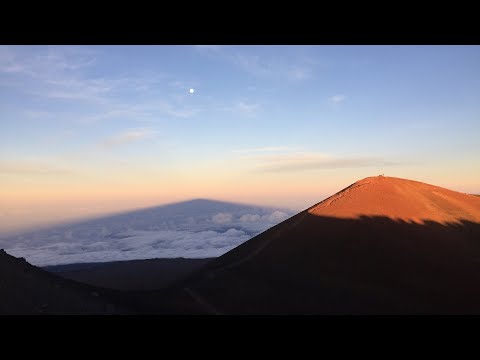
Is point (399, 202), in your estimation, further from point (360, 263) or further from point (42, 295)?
point (42, 295)

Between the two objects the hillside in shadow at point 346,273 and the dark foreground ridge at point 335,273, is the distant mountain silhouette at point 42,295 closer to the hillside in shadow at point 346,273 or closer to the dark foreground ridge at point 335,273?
the dark foreground ridge at point 335,273

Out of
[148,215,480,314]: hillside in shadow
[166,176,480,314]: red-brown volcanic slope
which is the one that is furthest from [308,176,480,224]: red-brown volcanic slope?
[148,215,480,314]: hillside in shadow

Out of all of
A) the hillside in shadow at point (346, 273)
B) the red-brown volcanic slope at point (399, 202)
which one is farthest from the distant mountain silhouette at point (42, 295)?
the red-brown volcanic slope at point (399, 202)

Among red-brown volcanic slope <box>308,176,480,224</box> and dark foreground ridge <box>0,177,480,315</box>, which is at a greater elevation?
red-brown volcanic slope <box>308,176,480,224</box>

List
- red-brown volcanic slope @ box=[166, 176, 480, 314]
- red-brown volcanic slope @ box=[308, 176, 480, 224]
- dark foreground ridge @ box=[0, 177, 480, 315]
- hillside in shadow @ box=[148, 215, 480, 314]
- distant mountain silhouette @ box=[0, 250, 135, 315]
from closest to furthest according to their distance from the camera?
distant mountain silhouette @ box=[0, 250, 135, 315] < dark foreground ridge @ box=[0, 177, 480, 315] < hillside in shadow @ box=[148, 215, 480, 314] < red-brown volcanic slope @ box=[166, 176, 480, 314] < red-brown volcanic slope @ box=[308, 176, 480, 224]

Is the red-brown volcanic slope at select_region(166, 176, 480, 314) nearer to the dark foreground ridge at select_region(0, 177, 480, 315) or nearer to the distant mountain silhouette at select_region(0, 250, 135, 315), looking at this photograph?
the dark foreground ridge at select_region(0, 177, 480, 315)

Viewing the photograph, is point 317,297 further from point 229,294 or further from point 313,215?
point 313,215
